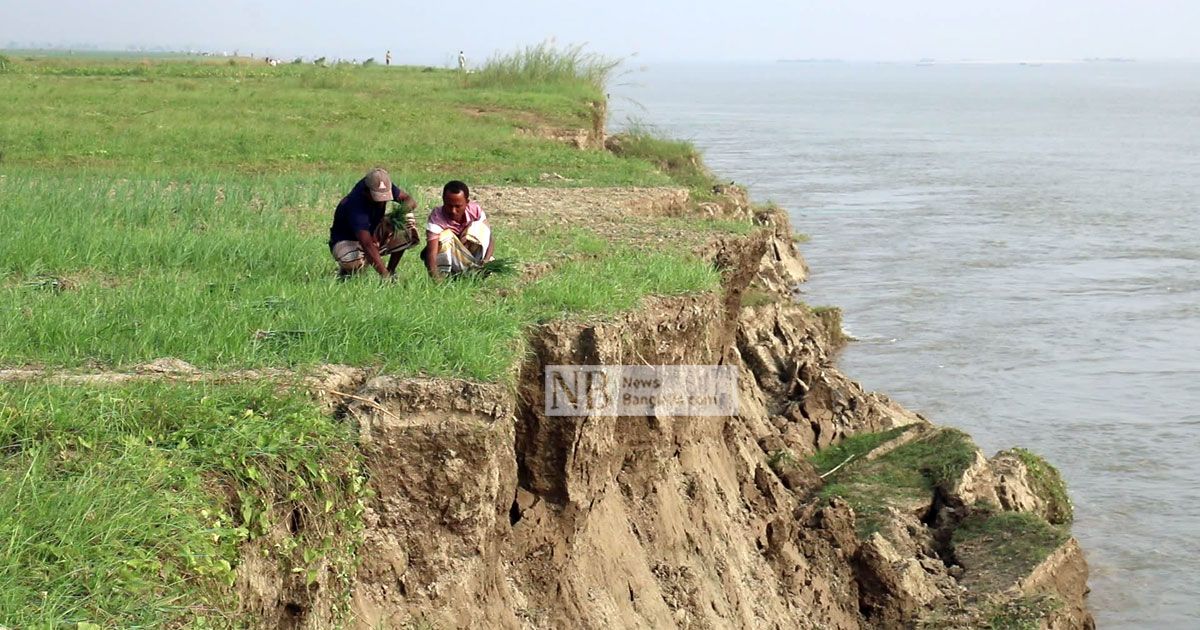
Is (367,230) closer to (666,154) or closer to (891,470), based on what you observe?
(891,470)

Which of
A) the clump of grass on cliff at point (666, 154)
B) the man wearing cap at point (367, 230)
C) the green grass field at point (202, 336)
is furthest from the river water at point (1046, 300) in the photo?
the man wearing cap at point (367, 230)

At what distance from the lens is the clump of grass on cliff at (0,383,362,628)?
4430mm

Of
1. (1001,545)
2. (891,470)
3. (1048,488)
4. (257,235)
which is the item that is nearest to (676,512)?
(1001,545)

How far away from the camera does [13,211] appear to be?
33.1 feet

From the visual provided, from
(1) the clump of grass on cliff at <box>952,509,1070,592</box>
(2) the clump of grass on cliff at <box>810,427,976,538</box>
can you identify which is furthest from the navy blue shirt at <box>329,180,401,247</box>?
(1) the clump of grass on cliff at <box>952,509,1070,592</box>

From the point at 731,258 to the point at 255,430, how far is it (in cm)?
583

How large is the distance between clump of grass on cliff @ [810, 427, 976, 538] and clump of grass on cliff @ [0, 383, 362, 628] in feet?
16.8

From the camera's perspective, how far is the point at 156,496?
485 centimetres

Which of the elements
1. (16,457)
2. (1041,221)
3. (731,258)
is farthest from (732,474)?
(1041,221)

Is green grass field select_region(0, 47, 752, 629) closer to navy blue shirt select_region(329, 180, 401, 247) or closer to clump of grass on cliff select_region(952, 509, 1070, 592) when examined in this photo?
navy blue shirt select_region(329, 180, 401, 247)

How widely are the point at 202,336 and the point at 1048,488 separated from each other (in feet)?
25.8

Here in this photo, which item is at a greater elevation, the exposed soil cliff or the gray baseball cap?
the gray baseball cap

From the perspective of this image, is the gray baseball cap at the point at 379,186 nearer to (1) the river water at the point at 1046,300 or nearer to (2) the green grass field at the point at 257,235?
(2) the green grass field at the point at 257,235

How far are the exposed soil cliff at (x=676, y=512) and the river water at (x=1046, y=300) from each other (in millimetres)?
1738
